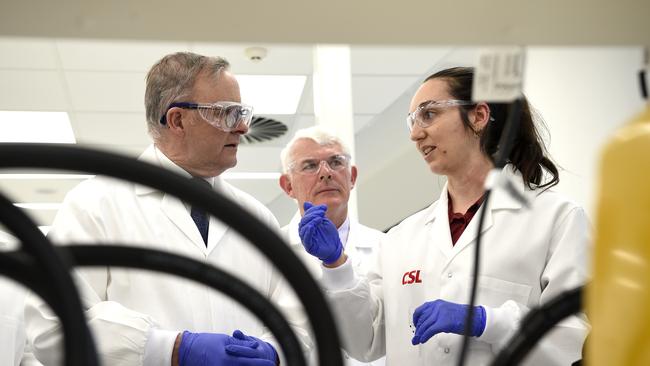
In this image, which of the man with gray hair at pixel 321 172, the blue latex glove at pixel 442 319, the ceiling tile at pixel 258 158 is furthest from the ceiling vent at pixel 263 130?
the blue latex glove at pixel 442 319

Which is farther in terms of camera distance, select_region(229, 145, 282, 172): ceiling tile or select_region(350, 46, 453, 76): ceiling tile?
select_region(229, 145, 282, 172): ceiling tile

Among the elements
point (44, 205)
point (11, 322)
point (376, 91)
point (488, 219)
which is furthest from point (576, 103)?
point (44, 205)

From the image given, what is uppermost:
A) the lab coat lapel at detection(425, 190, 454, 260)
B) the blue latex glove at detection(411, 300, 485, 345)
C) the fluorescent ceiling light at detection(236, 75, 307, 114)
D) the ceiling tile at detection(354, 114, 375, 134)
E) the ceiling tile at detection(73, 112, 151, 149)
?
the ceiling tile at detection(354, 114, 375, 134)

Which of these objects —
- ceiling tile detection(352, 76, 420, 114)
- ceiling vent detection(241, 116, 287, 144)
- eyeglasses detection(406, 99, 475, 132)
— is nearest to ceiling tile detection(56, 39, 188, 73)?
ceiling vent detection(241, 116, 287, 144)

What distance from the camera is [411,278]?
1.62 meters

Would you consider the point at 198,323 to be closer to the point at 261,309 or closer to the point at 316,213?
the point at 316,213

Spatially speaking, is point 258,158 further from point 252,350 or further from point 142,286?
point 252,350

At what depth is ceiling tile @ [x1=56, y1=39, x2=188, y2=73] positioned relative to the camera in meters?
4.02

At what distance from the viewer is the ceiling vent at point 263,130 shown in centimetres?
525

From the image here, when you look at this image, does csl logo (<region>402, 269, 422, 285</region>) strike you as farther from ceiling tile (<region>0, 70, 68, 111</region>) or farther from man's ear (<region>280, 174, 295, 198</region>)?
ceiling tile (<region>0, 70, 68, 111</region>)

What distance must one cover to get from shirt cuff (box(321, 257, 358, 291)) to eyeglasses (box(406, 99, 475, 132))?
427 millimetres

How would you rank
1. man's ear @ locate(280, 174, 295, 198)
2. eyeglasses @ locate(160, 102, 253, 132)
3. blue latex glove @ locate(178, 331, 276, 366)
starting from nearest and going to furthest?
blue latex glove @ locate(178, 331, 276, 366), eyeglasses @ locate(160, 102, 253, 132), man's ear @ locate(280, 174, 295, 198)

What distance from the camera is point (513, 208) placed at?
5.25 ft

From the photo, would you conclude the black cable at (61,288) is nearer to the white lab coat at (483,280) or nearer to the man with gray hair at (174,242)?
the man with gray hair at (174,242)
